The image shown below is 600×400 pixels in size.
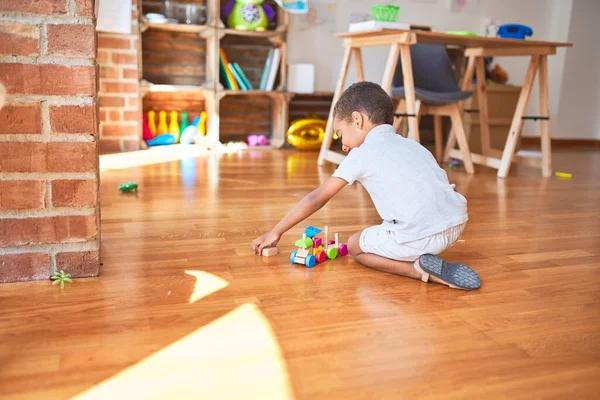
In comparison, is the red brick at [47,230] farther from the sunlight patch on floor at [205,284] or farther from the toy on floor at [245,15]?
the toy on floor at [245,15]

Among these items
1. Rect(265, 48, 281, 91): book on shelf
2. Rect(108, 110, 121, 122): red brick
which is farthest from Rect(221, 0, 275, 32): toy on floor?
Rect(108, 110, 121, 122): red brick

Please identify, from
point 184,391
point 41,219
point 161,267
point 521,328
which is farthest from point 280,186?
point 184,391

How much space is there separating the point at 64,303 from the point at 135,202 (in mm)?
1058

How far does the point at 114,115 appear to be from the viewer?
395cm

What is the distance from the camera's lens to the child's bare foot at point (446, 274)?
150cm

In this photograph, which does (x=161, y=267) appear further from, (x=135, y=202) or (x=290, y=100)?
(x=290, y=100)

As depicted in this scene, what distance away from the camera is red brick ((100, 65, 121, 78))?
12.7 ft

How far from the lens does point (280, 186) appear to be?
282 cm

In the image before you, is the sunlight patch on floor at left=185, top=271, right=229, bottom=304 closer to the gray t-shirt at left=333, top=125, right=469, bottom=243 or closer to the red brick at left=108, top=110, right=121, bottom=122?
the gray t-shirt at left=333, top=125, right=469, bottom=243

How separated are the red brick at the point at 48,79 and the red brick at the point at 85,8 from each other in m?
0.12

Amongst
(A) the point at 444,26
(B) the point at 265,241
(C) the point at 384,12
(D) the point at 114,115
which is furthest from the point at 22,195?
(A) the point at 444,26

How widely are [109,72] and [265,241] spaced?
2.65 metres

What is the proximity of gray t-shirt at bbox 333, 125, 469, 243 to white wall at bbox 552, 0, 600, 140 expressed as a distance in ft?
14.5

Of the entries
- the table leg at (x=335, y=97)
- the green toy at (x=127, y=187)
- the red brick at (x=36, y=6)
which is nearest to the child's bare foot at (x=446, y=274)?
the red brick at (x=36, y=6)
